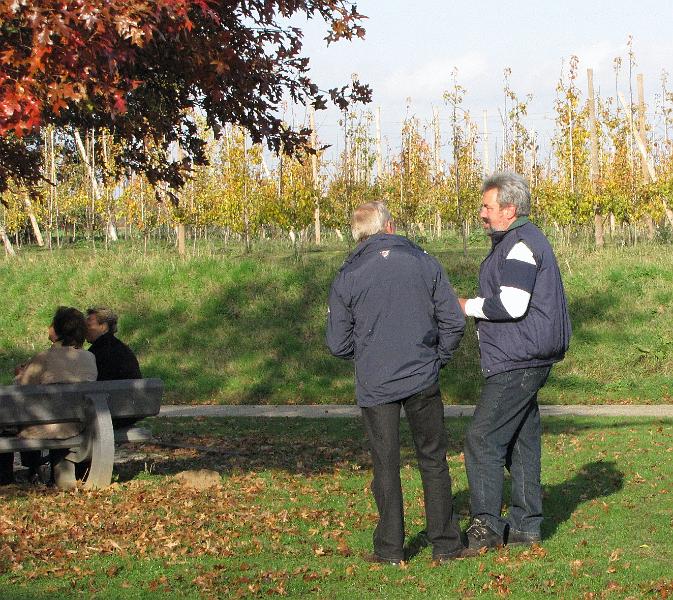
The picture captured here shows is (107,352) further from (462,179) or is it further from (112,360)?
(462,179)

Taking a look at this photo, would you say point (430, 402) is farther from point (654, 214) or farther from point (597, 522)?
point (654, 214)

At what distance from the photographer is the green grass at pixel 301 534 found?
561cm

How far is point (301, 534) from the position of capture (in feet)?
22.8

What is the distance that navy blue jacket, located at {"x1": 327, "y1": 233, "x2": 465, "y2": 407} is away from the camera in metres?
5.92

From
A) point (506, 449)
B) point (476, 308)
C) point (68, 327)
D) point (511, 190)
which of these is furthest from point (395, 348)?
point (68, 327)

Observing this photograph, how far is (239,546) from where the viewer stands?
6527 mm

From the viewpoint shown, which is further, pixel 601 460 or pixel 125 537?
pixel 601 460

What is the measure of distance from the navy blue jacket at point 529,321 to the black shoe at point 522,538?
0.97m

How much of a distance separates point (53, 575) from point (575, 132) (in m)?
25.9

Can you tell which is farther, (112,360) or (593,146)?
(593,146)

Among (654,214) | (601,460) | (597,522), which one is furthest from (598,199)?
(597,522)

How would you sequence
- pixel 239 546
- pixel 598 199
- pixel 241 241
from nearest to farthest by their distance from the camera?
1. pixel 239 546
2. pixel 598 199
3. pixel 241 241

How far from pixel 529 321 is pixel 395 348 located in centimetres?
78

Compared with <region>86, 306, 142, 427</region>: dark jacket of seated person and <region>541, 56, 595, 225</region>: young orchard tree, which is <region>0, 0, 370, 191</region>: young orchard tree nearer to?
<region>86, 306, 142, 427</region>: dark jacket of seated person
